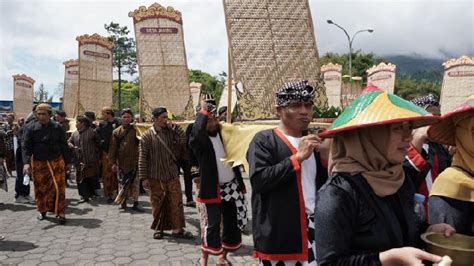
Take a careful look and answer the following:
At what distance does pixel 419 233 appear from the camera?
1696 mm

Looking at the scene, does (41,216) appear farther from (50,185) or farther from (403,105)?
(403,105)

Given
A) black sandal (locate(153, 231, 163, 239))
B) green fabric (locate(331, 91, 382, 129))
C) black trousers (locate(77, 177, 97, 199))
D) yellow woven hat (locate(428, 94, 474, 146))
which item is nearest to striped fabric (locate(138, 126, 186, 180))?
black sandal (locate(153, 231, 163, 239))

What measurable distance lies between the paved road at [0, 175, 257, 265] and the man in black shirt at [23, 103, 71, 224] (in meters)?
0.34

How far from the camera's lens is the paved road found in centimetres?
493

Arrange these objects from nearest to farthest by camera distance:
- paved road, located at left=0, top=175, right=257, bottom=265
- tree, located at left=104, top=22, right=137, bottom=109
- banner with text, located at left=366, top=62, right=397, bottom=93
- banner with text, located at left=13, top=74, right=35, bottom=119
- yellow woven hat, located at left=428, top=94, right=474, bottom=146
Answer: yellow woven hat, located at left=428, top=94, right=474, bottom=146, paved road, located at left=0, top=175, right=257, bottom=265, banner with text, located at left=366, top=62, right=397, bottom=93, banner with text, located at left=13, top=74, right=35, bottom=119, tree, located at left=104, top=22, right=137, bottom=109

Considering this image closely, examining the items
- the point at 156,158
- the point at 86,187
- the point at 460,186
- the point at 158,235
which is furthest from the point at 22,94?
the point at 460,186

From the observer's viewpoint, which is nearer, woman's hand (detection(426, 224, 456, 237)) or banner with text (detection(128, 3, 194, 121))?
woman's hand (detection(426, 224, 456, 237))

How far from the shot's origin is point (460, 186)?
84.0 inches

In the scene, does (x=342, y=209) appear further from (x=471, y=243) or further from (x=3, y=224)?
(x=3, y=224)

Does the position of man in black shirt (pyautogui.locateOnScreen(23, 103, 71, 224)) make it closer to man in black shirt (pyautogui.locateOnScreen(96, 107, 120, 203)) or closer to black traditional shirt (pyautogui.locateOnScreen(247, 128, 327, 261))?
man in black shirt (pyautogui.locateOnScreen(96, 107, 120, 203))

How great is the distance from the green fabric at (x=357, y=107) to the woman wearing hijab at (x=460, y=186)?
791 mm

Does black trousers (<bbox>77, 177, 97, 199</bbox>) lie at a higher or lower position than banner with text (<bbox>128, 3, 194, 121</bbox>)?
lower

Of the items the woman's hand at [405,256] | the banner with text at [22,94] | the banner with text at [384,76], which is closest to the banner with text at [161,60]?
the banner with text at [384,76]

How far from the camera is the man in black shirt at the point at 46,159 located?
6.45 m
